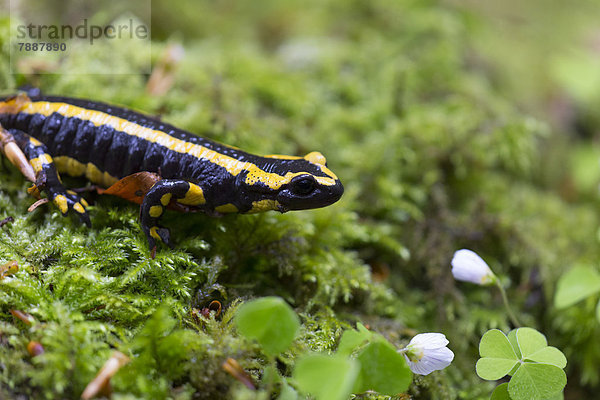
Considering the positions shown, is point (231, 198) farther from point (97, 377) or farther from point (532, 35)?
point (532, 35)

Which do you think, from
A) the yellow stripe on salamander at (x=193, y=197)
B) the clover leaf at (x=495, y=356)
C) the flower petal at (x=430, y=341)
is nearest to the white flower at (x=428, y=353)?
the flower petal at (x=430, y=341)

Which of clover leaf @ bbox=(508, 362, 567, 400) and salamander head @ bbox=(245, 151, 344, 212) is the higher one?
salamander head @ bbox=(245, 151, 344, 212)

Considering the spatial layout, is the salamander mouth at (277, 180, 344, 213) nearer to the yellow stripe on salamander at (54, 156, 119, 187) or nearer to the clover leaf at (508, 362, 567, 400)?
the yellow stripe on salamander at (54, 156, 119, 187)

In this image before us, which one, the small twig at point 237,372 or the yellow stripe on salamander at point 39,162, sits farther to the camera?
the yellow stripe on salamander at point 39,162

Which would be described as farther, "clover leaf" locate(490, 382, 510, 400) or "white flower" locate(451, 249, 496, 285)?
"white flower" locate(451, 249, 496, 285)

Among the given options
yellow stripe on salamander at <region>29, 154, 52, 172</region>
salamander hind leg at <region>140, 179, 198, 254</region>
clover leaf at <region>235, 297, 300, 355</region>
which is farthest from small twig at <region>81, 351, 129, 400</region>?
yellow stripe on salamander at <region>29, 154, 52, 172</region>

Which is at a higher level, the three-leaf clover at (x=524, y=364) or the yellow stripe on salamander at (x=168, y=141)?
the yellow stripe on salamander at (x=168, y=141)

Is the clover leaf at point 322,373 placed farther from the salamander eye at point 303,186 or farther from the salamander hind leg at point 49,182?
the salamander hind leg at point 49,182

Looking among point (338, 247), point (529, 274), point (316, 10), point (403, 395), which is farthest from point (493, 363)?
point (316, 10)
